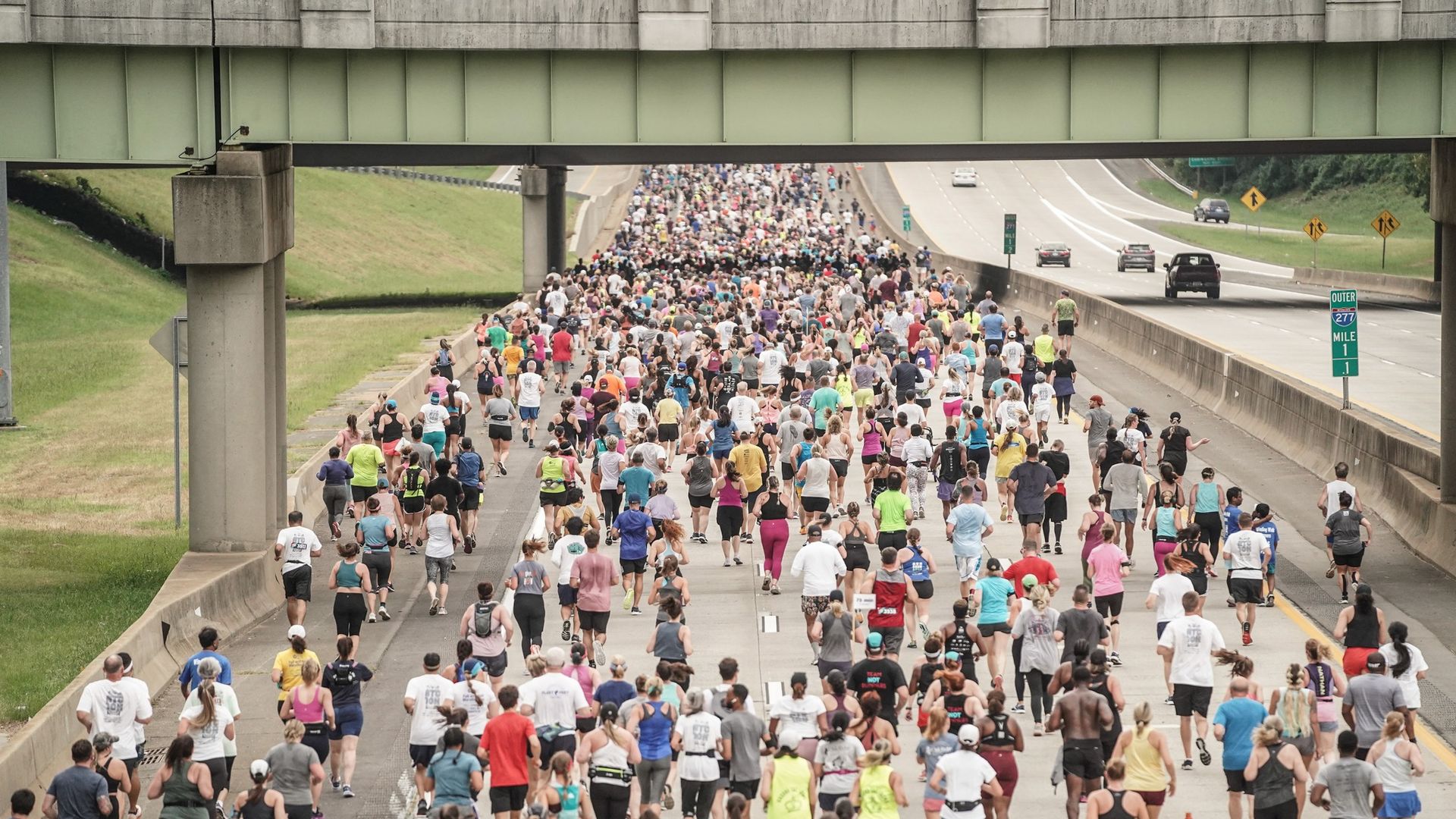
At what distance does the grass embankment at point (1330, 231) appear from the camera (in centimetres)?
8056

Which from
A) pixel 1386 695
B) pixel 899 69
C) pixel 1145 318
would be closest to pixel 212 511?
pixel 899 69

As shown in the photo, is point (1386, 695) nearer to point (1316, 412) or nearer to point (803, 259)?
point (1316, 412)

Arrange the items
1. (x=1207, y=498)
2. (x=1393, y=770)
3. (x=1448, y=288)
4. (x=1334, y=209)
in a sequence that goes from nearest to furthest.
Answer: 1. (x=1393, y=770)
2. (x=1207, y=498)
3. (x=1448, y=288)
4. (x=1334, y=209)

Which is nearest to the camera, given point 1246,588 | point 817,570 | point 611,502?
point 817,570

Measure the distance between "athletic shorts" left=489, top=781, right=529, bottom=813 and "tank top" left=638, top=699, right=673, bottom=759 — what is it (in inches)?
35.3

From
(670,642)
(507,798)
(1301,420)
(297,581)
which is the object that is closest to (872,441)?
(1301,420)

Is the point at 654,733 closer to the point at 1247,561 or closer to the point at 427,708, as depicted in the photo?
the point at 427,708

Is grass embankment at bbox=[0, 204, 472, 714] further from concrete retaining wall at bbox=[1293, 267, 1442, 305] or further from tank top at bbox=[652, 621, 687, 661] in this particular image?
concrete retaining wall at bbox=[1293, 267, 1442, 305]

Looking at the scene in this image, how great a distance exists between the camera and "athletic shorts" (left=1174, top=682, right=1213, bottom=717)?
15898 millimetres

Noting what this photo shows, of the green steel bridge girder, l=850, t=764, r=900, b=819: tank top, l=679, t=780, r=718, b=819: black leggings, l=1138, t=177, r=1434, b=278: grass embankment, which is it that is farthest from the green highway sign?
l=1138, t=177, r=1434, b=278: grass embankment

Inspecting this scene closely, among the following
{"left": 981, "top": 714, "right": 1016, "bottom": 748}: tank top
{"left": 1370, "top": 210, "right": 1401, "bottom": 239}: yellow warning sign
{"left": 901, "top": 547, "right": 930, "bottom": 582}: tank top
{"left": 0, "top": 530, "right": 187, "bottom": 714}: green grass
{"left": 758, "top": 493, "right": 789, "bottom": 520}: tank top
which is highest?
{"left": 1370, "top": 210, "right": 1401, "bottom": 239}: yellow warning sign

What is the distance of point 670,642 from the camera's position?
1622 centimetres

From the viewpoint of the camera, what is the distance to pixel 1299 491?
1156 inches

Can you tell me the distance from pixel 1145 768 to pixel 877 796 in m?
2.03
